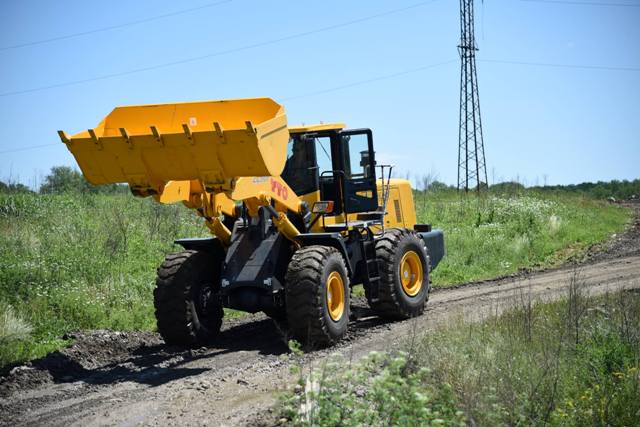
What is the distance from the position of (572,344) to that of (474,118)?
26.5m

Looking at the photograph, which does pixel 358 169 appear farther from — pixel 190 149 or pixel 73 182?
pixel 73 182

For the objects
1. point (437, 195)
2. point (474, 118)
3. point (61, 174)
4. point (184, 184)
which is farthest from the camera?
point (474, 118)

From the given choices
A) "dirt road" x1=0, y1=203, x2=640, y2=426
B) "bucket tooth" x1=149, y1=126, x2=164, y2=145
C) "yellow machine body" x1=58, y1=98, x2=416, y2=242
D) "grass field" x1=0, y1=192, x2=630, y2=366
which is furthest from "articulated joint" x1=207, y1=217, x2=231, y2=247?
"grass field" x1=0, y1=192, x2=630, y2=366

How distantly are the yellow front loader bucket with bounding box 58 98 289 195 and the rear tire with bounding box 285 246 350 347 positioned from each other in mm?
1291

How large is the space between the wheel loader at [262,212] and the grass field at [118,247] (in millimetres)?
2211

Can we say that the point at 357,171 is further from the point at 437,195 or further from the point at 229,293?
the point at 437,195

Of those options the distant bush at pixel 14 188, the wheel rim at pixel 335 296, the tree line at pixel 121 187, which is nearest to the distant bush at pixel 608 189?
the tree line at pixel 121 187

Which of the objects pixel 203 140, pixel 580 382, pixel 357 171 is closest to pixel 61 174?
pixel 357 171

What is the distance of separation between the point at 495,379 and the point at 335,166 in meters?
4.93

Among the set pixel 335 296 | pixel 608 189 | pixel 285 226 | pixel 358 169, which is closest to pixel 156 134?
pixel 285 226

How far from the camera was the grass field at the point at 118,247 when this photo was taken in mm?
12633

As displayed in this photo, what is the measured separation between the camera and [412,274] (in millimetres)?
12883

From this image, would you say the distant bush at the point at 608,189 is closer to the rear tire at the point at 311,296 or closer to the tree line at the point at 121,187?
the tree line at the point at 121,187

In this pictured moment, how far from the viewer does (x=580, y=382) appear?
8.69m
